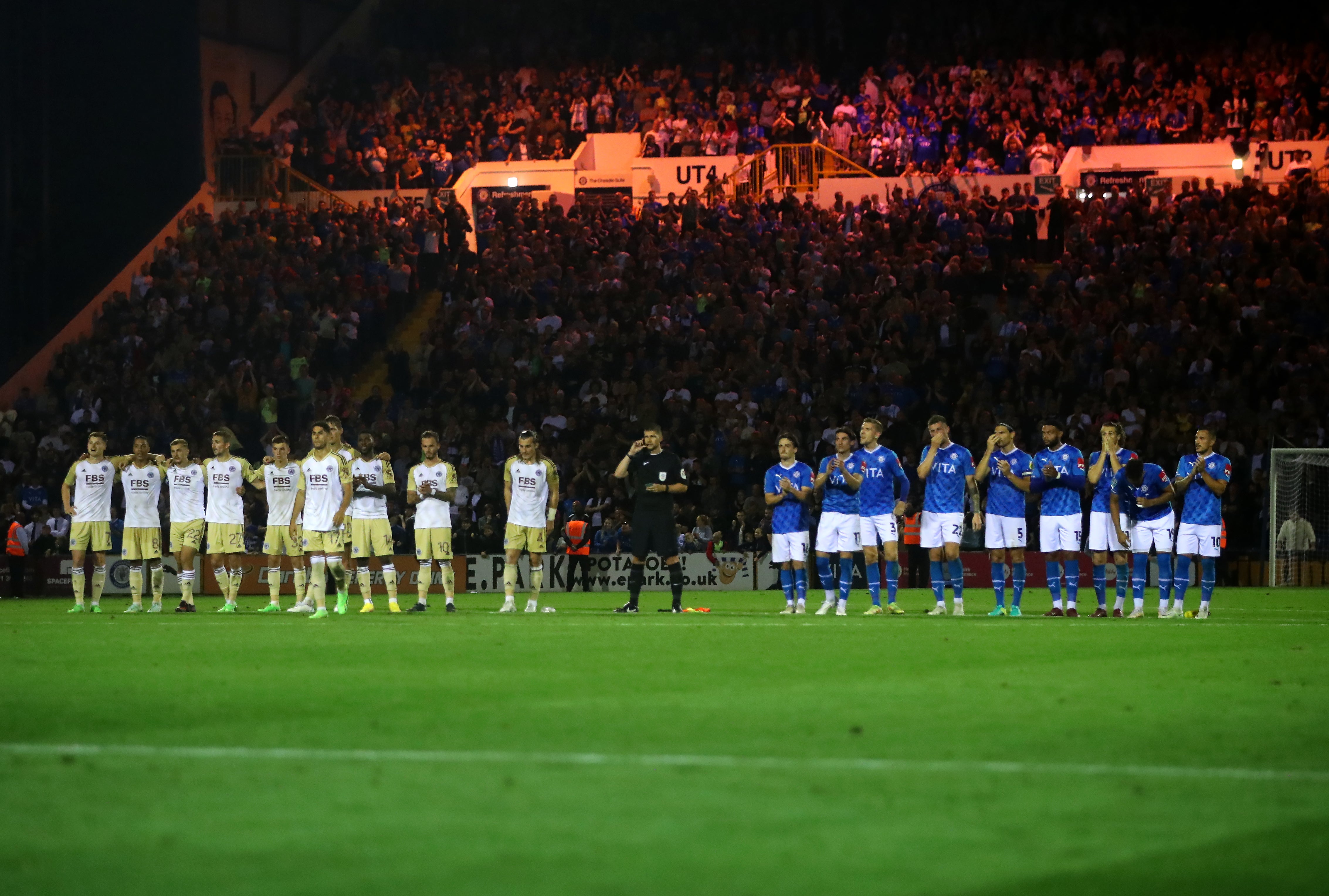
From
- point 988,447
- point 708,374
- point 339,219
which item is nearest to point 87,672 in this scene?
point 988,447

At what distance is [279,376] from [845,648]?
21.4 meters

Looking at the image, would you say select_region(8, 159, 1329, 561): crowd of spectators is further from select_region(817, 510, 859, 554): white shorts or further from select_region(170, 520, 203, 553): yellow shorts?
select_region(817, 510, 859, 554): white shorts

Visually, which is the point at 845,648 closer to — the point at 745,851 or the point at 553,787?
the point at 553,787

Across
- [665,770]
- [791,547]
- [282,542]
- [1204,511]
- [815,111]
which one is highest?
[815,111]

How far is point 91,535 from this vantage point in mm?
22234

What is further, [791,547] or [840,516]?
[791,547]

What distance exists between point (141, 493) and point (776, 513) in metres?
8.43

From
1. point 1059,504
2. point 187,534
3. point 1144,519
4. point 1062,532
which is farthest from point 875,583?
point 187,534

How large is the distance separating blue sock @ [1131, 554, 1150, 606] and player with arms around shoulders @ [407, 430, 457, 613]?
331 inches

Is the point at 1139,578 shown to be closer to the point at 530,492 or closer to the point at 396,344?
the point at 530,492

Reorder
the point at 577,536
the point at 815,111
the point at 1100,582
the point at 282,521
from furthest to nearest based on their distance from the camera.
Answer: the point at 815,111, the point at 577,536, the point at 282,521, the point at 1100,582

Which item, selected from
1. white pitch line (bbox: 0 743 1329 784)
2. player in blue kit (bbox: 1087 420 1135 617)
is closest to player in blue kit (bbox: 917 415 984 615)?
player in blue kit (bbox: 1087 420 1135 617)

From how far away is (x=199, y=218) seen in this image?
37000 millimetres

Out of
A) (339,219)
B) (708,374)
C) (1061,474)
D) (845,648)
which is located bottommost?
(845,648)
